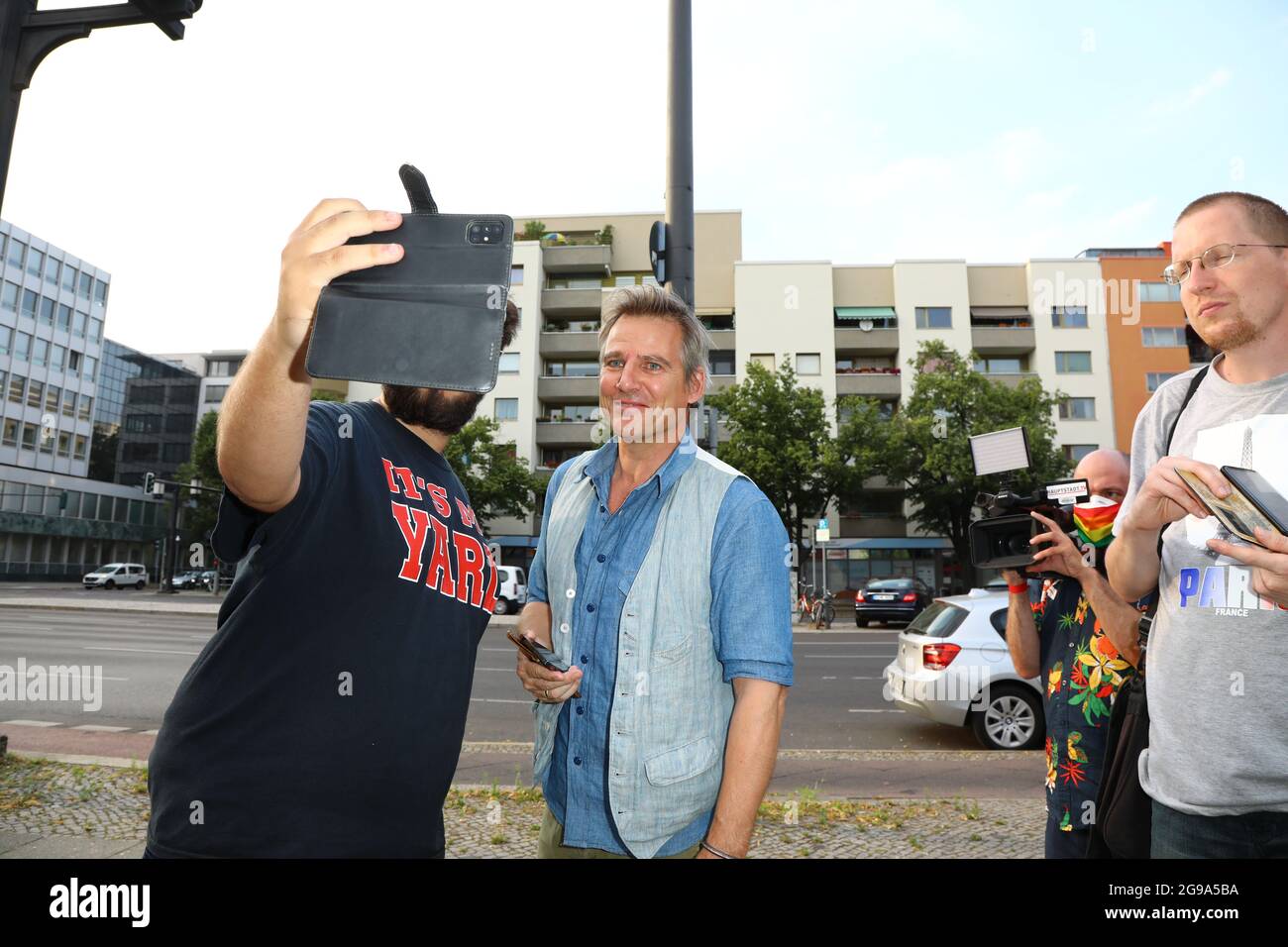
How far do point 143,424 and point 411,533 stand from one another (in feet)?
288

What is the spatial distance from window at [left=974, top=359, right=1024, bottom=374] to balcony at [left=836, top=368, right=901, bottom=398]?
5.51 meters

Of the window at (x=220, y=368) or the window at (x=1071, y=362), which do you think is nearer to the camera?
the window at (x=1071, y=362)

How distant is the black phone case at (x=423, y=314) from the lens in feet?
3.75

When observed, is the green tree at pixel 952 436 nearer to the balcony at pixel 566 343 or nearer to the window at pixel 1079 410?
the window at pixel 1079 410

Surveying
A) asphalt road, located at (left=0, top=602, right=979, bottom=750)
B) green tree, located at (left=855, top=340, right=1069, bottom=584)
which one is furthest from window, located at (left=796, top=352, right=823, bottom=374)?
asphalt road, located at (left=0, top=602, right=979, bottom=750)

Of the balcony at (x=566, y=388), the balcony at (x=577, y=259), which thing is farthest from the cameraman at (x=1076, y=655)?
the balcony at (x=577, y=259)

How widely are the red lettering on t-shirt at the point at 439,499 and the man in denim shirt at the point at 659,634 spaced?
421mm

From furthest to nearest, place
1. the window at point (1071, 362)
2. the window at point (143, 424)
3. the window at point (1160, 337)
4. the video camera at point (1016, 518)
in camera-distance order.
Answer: the window at point (143, 424) → the window at point (1071, 362) → the window at point (1160, 337) → the video camera at point (1016, 518)

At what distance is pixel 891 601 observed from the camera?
83.7 feet

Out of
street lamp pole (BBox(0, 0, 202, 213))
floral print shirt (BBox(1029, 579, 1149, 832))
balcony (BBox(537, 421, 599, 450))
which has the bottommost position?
floral print shirt (BBox(1029, 579, 1149, 832))

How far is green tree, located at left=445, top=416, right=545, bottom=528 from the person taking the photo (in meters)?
39.0

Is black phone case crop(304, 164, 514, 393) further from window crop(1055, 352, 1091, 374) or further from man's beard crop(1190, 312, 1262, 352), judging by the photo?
window crop(1055, 352, 1091, 374)

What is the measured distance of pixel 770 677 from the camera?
183cm
